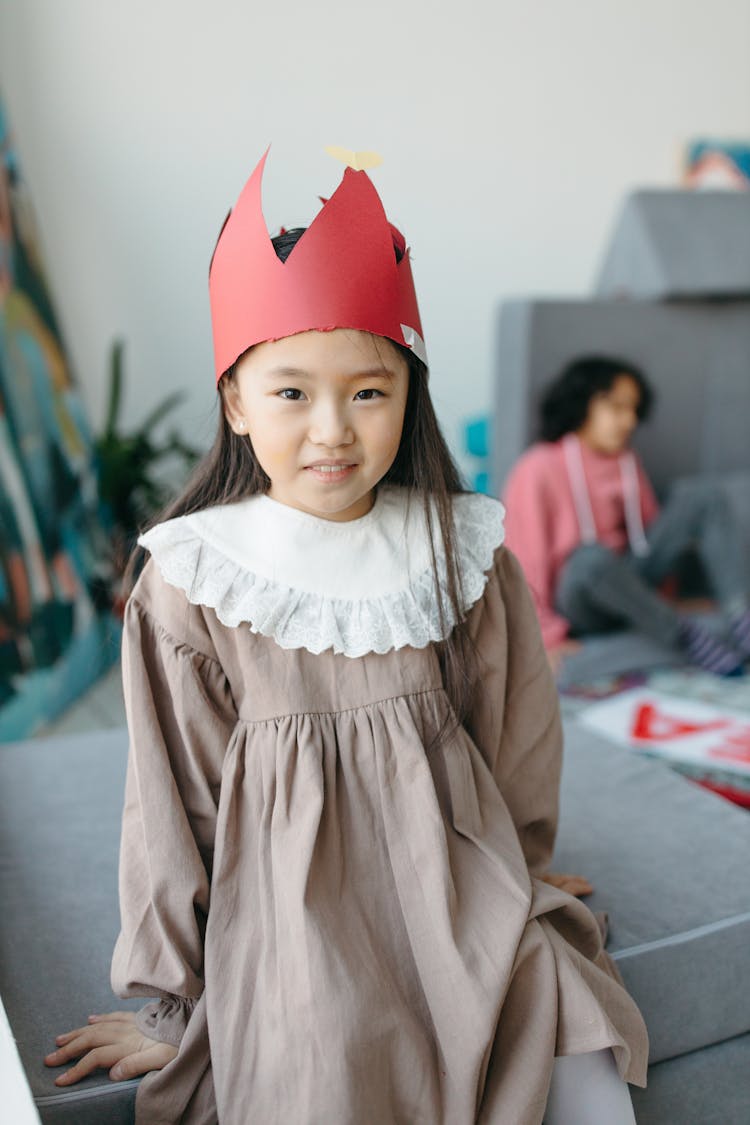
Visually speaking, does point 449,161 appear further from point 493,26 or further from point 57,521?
point 57,521

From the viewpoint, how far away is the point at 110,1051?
1023mm

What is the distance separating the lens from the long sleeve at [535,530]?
9.26 ft

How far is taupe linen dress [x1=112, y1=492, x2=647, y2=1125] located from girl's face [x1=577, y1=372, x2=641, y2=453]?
194 cm

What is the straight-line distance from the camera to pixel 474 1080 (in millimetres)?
952

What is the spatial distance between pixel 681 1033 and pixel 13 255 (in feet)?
8.01

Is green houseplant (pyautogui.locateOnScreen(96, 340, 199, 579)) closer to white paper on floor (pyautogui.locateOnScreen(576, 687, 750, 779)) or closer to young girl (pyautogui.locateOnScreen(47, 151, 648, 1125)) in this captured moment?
white paper on floor (pyautogui.locateOnScreen(576, 687, 750, 779))

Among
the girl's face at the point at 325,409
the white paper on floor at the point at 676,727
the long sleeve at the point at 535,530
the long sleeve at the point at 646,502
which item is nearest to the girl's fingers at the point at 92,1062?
the girl's face at the point at 325,409

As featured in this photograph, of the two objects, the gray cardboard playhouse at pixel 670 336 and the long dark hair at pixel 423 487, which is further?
the gray cardboard playhouse at pixel 670 336

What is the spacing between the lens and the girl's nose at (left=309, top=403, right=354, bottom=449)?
3.21 ft

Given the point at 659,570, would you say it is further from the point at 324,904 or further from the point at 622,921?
the point at 324,904

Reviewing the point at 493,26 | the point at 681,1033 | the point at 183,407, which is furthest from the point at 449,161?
the point at 681,1033

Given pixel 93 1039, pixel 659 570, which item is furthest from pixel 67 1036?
pixel 659 570

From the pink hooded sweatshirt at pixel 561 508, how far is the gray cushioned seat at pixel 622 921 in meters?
1.28

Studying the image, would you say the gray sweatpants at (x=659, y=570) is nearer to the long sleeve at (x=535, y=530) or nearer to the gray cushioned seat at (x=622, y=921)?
the long sleeve at (x=535, y=530)
